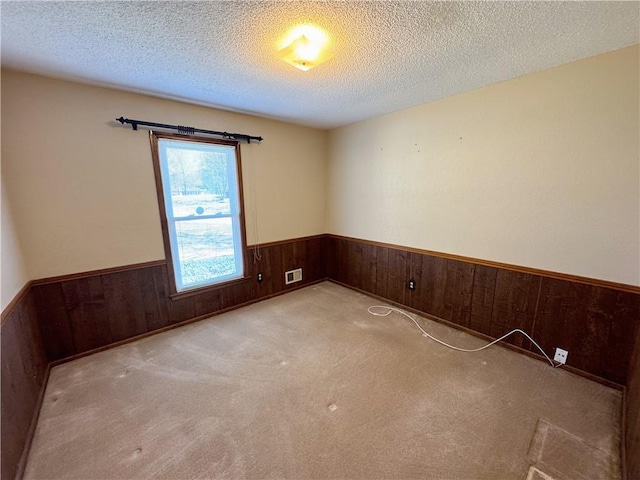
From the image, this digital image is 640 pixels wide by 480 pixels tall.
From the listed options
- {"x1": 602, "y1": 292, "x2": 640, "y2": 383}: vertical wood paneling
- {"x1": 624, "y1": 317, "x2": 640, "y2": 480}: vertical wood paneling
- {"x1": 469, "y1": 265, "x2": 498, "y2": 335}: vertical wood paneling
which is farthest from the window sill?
{"x1": 602, "y1": 292, "x2": 640, "y2": 383}: vertical wood paneling

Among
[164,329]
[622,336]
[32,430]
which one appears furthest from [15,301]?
[622,336]

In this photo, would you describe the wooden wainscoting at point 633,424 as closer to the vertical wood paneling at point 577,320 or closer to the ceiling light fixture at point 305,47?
the vertical wood paneling at point 577,320

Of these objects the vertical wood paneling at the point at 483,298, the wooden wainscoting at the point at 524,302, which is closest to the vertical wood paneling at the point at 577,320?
the wooden wainscoting at the point at 524,302

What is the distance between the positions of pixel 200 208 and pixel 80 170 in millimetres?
1026

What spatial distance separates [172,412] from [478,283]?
9.15 feet

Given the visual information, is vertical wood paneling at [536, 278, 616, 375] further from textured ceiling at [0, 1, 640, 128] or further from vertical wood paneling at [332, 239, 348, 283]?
vertical wood paneling at [332, 239, 348, 283]

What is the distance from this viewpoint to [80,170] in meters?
2.25

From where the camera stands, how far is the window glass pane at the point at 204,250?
2922 millimetres

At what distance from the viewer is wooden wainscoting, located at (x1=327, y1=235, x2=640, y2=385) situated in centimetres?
195

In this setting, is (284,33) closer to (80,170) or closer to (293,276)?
(80,170)

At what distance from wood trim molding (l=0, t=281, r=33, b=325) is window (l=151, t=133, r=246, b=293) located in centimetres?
101

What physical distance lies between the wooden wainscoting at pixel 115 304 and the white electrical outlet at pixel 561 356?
10.3 feet

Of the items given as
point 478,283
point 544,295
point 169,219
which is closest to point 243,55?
point 169,219

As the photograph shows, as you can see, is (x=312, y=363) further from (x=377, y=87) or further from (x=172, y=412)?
(x=377, y=87)
